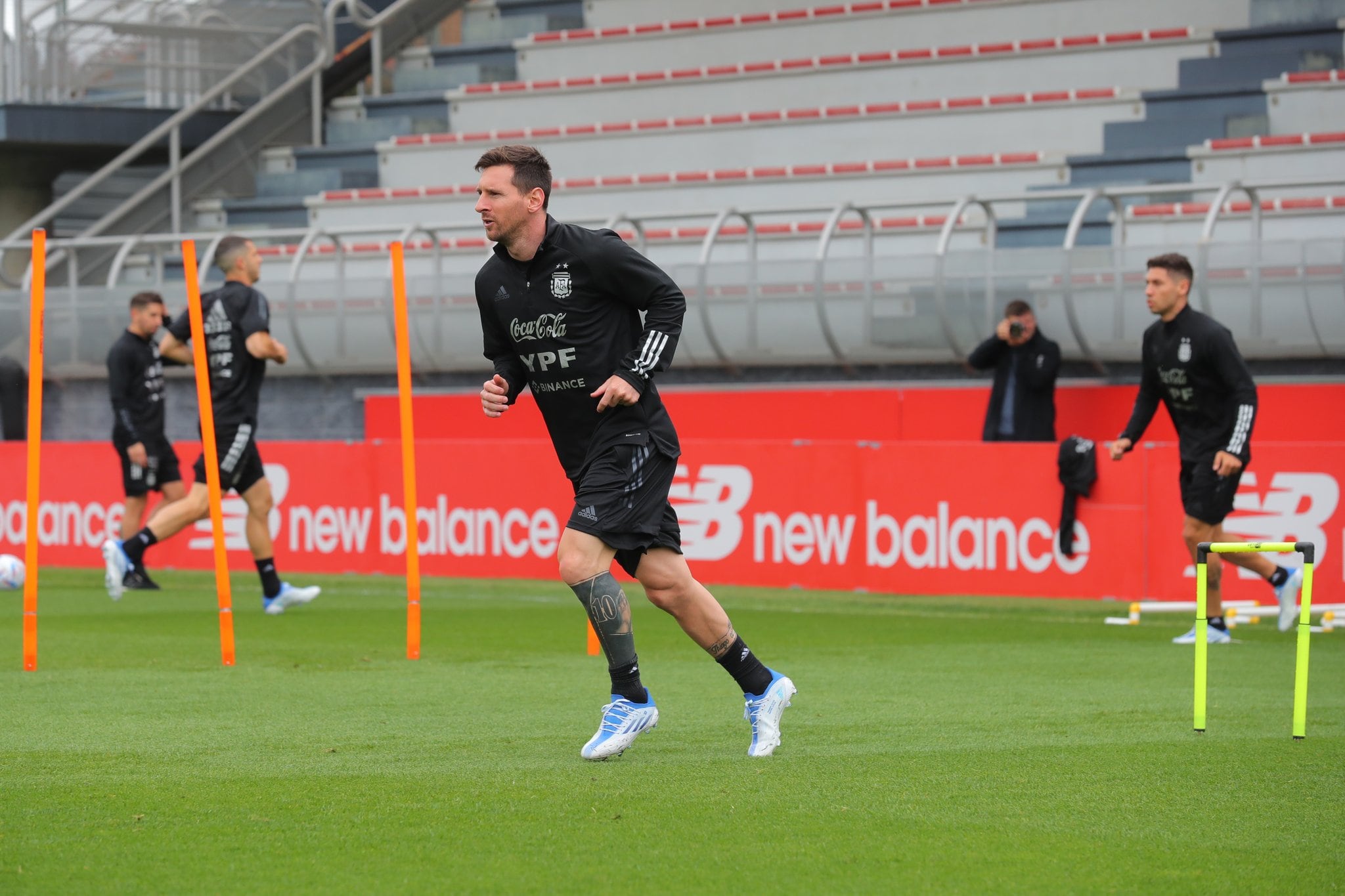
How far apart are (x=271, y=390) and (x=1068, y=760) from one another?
557 inches

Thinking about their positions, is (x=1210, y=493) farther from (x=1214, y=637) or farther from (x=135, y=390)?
(x=135, y=390)

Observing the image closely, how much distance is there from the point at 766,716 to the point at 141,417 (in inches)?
349

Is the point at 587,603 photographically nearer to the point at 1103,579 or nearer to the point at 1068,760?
the point at 1068,760

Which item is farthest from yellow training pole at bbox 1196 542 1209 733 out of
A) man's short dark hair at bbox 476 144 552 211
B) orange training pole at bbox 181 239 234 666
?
orange training pole at bbox 181 239 234 666

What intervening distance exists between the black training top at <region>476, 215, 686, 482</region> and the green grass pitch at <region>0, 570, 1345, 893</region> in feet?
3.58

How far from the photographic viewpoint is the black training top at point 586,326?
18.3 feet

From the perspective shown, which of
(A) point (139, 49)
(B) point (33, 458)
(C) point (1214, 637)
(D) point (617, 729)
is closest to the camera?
(D) point (617, 729)

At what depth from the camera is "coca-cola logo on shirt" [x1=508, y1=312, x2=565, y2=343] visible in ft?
18.4

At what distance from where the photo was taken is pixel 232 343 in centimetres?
1057

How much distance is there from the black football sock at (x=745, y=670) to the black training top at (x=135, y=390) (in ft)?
27.8

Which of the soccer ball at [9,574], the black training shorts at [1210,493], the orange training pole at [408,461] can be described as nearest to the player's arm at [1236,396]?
the black training shorts at [1210,493]

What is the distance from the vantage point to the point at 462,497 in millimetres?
14219

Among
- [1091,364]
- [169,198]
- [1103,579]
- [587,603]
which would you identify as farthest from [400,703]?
[169,198]

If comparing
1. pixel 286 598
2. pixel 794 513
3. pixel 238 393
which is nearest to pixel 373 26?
pixel 794 513
